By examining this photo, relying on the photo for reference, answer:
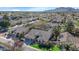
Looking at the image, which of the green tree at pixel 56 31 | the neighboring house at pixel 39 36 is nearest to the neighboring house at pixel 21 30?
the neighboring house at pixel 39 36

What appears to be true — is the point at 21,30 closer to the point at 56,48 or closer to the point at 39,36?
the point at 39,36

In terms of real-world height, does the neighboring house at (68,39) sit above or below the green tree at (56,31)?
below

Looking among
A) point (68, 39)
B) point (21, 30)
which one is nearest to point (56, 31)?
point (68, 39)

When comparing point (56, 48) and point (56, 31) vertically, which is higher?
point (56, 31)

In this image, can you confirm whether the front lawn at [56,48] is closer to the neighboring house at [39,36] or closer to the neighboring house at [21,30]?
the neighboring house at [39,36]

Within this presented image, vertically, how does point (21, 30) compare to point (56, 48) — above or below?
above

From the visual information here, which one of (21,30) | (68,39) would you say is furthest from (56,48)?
(21,30)

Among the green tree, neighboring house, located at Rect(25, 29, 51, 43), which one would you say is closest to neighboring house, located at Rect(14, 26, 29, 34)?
neighboring house, located at Rect(25, 29, 51, 43)

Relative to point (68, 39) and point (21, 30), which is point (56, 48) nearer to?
point (68, 39)
